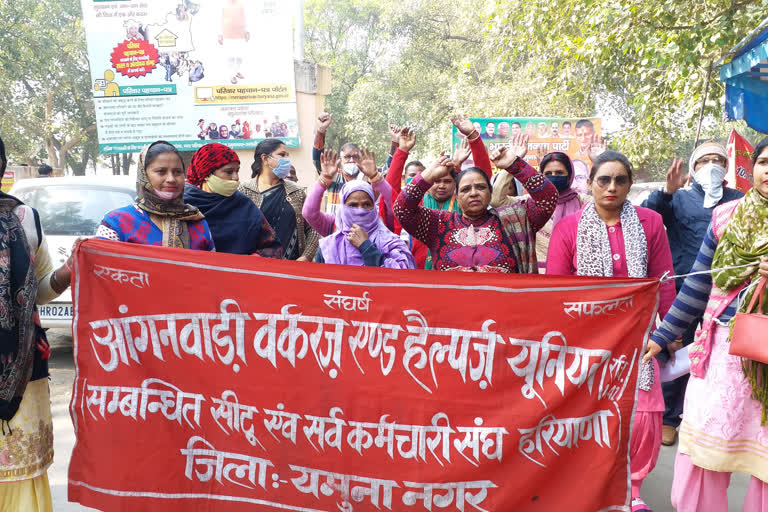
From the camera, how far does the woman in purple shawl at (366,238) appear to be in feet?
12.8

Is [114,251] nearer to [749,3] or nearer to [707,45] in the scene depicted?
[707,45]

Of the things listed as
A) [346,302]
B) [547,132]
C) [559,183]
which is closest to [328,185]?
[559,183]

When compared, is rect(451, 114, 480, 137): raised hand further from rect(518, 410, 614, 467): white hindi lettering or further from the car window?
the car window

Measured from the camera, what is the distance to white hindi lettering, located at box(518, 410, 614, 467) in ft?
8.72

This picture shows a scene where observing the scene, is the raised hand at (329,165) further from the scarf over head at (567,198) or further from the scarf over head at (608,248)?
the scarf over head at (608,248)

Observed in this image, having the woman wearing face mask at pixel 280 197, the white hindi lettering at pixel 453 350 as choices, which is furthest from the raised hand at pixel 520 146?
the woman wearing face mask at pixel 280 197

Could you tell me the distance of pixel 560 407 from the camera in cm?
269

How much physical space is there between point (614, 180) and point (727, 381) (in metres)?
1.09

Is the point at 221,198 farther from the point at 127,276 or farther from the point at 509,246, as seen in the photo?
the point at 509,246

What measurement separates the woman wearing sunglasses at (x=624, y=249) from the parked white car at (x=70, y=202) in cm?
442

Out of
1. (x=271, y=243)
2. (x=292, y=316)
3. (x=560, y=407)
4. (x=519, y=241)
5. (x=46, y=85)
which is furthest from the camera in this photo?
(x=46, y=85)

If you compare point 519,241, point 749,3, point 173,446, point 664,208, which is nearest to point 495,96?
point 749,3

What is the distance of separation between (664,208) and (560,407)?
267cm

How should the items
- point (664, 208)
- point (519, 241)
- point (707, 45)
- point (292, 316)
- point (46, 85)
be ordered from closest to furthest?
point (292, 316) < point (519, 241) < point (664, 208) < point (707, 45) < point (46, 85)
